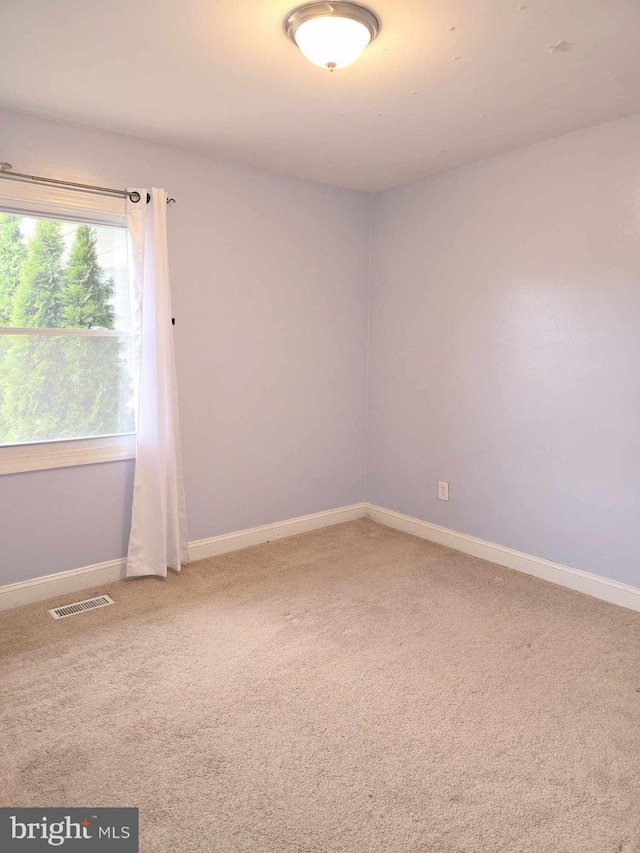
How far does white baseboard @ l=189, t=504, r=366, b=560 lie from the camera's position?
11.7 feet

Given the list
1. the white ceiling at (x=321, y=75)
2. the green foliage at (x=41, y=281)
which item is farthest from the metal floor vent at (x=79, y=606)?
the white ceiling at (x=321, y=75)

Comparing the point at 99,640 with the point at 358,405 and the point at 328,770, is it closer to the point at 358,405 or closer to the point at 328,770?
the point at 328,770

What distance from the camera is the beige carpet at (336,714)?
1609 millimetres

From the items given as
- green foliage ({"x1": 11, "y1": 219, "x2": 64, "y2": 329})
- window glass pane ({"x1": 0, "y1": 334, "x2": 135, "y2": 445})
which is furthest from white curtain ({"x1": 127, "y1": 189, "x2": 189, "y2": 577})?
green foliage ({"x1": 11, "y1": 219, "x2": 64, "y2": 329})

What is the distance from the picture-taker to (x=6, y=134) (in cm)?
269

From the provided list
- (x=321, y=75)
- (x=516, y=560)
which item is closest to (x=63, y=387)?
(x=321, y=75)

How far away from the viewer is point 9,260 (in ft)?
9.11

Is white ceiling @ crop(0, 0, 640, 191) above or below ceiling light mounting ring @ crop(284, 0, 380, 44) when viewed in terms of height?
above

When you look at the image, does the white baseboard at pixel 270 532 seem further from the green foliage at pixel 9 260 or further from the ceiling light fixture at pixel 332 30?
the ceiling light fixture at pixel 332 30

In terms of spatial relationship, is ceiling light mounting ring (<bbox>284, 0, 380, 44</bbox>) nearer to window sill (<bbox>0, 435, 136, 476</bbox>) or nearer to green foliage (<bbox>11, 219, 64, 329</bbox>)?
green foliage (<bbox>11, 219, 64, 329</bbox>)

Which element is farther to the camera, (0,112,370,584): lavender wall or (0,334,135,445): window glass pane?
(0,112,370,584): lavender wall

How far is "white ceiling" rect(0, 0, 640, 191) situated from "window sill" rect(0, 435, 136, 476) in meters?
1.35

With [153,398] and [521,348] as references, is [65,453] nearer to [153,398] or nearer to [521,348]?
[153,398]

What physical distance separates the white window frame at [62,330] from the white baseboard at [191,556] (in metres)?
0.58
